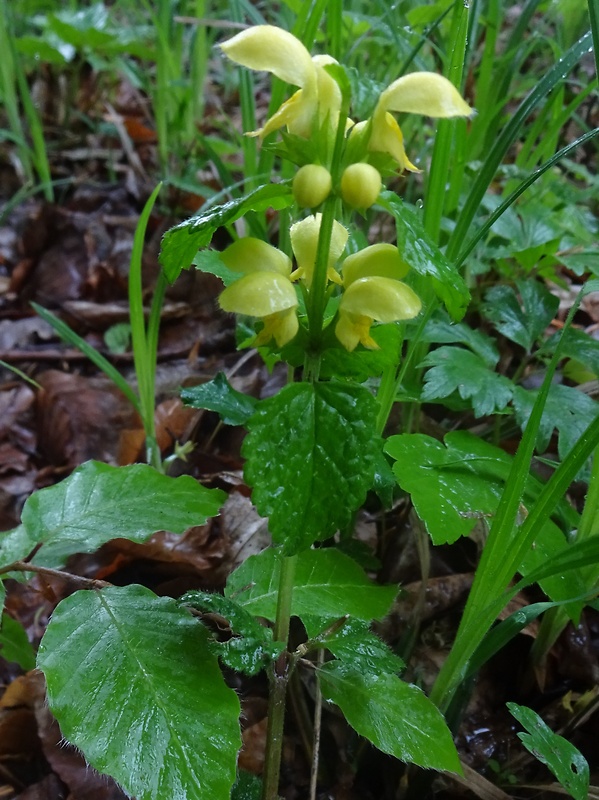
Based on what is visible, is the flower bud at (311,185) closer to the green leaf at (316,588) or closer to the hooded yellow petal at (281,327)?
the hooded yellow petal at (281,327)

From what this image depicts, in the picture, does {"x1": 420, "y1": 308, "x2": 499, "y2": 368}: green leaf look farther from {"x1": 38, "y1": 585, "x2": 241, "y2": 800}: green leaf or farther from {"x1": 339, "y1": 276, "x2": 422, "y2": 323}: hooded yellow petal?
{"x1": 38, "y1": 585, "x2": 241, "y2": 800}: green leaf

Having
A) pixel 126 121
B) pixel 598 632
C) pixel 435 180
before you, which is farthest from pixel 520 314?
pixel 126 121

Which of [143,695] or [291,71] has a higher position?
[291,71]

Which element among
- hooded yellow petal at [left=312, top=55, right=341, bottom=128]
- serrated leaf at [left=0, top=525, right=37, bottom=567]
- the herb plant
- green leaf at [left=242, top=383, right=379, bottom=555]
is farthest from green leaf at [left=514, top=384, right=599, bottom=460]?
serrated leaf at [left=0, top=525, right=37, bottom=567]

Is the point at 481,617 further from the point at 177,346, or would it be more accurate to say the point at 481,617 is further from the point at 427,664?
the point at 177,346

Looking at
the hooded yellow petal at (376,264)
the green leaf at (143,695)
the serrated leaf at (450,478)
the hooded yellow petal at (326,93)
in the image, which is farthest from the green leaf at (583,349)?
the green leaf at (143,695)

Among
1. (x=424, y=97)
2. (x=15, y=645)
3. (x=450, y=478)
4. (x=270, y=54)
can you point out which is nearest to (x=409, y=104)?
(x=424, y=97)

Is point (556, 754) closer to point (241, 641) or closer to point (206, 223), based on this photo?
point (241, 641)
